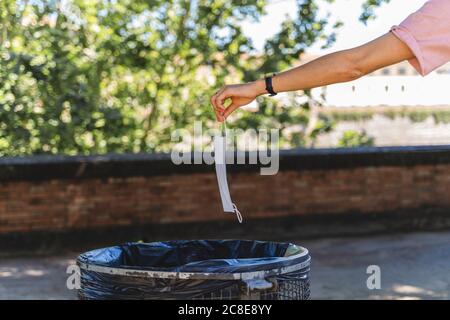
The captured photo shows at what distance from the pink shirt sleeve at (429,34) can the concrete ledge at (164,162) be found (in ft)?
25.1

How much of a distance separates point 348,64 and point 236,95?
627 millimetres

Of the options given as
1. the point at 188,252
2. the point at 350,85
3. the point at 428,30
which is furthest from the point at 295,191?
the point at 428,30

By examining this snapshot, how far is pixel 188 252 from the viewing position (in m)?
4.68

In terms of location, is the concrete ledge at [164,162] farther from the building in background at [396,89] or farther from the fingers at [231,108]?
the fingers at [231,108]

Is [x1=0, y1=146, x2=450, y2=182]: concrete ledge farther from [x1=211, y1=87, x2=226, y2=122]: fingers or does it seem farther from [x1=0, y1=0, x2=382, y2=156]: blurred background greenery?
[x1=211, y1=87, x2=226, y2=122]: fingers

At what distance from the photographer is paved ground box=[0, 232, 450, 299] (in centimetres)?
781

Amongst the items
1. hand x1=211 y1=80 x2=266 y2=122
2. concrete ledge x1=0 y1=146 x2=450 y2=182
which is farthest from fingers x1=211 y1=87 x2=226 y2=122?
concrete ledge x1=0 y1=146 x2=450 y2=182

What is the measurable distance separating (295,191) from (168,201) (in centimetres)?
162

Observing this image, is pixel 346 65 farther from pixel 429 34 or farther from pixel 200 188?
pixel 200 188

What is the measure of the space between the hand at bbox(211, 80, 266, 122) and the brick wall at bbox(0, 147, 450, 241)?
669 centimetres

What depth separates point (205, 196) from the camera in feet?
34.6

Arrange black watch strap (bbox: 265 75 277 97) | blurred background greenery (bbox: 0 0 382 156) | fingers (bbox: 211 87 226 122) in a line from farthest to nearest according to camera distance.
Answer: blurred background greenery (bbox: 0 0 382 156)
fingers (bbox: 211 87 226 122)
black watch strap (bbox: 265 75 277 97)

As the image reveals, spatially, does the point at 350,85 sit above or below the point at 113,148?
above

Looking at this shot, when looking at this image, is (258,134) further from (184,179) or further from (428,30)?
(428,30)
